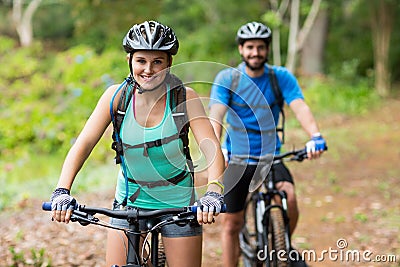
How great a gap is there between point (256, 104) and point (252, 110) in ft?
0.25

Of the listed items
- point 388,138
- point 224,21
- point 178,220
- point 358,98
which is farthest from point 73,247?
point 224,21

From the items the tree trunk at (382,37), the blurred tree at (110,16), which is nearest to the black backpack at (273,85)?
the tree trunk at (382,37)

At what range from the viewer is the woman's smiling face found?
330cm

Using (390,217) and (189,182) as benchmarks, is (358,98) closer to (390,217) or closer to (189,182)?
(390,217)

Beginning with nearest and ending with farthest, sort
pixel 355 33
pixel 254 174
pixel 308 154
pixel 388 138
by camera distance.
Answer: pixel 308 154
pixel 254 174
pixel 388 138
pixel 355 33

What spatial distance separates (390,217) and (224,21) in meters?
13.8

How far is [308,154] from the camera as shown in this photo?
4715 mm

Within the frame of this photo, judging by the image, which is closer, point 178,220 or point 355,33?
point 178,220

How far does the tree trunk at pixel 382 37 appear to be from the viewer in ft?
61.7

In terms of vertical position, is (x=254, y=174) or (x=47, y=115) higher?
(x=47, y=115)

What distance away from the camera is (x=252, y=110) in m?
4.99

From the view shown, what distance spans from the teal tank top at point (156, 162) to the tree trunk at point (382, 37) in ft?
54.5

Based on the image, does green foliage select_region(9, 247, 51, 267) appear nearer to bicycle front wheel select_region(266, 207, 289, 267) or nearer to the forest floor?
the forest floor

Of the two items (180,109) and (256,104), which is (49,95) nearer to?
(256,104)
